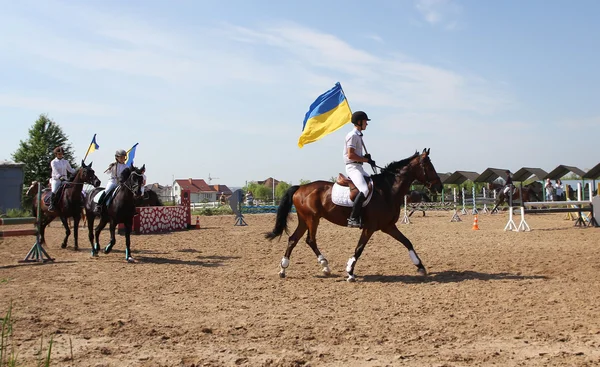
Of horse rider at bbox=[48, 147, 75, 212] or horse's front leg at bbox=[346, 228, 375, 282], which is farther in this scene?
horse rider at bbox=[48, 147, 75, 212]

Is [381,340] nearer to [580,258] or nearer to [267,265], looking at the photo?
[267,265]

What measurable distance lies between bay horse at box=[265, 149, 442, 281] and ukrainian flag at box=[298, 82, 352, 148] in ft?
6.67

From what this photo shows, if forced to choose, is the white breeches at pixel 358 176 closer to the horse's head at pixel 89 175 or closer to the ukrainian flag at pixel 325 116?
the ukrainian flag at pixel 325 116

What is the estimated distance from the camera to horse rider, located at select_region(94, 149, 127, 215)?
13008mm

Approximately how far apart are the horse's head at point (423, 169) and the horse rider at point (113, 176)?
24.1 ft

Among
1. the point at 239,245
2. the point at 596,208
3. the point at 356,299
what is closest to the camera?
the point at 356,299

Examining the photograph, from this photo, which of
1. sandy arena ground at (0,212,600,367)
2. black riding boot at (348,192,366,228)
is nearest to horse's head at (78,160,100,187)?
sandy arena ground at (0,212,600,367)

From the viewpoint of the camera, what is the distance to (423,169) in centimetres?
1012

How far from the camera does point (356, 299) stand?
7.66 m

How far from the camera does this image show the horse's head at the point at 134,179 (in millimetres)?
12383

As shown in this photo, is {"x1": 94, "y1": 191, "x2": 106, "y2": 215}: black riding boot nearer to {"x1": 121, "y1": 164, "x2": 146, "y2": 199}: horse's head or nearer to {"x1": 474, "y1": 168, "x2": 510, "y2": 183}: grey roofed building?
{"x1": 121, "y1": 164, "x2": 146, "y2": 199}: horse's head

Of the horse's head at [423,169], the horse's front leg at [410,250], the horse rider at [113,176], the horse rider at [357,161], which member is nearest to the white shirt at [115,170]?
the horse rider at [113,176]

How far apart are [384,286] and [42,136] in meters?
45.7

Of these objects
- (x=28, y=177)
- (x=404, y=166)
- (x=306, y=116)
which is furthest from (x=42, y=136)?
(x=404, y=166)
